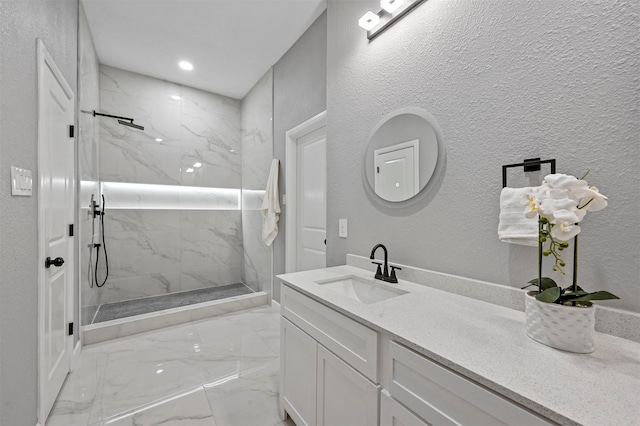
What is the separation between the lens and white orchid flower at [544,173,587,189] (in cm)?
72

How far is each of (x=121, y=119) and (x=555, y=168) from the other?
418 cm

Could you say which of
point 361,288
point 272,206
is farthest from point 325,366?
point 272,206

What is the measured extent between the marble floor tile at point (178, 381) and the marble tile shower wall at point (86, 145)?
729 mm

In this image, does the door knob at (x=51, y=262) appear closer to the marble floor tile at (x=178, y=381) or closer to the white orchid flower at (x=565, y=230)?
the marble floor tile at (x=178, y=381)

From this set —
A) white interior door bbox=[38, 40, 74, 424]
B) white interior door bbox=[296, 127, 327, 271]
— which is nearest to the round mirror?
white interior door bbox=[296, 127, 327, 271]

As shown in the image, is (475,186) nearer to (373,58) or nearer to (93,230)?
(373,58)

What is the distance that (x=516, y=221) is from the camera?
99cm

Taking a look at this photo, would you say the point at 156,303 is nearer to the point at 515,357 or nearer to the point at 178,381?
the point at 178,381

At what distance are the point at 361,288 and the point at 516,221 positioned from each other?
0.88 meters

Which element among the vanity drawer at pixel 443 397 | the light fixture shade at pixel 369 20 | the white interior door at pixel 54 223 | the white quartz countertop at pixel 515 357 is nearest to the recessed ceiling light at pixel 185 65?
the white interior door at pixel 54 223

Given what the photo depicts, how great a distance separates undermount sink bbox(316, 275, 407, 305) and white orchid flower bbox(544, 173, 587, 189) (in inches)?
32.9

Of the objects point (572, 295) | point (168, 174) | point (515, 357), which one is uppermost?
Answer: point (168, 174)

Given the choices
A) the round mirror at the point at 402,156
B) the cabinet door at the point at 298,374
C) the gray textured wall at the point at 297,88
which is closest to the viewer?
the cabinet door at the point at 298,374

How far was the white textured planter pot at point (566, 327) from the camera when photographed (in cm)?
71
